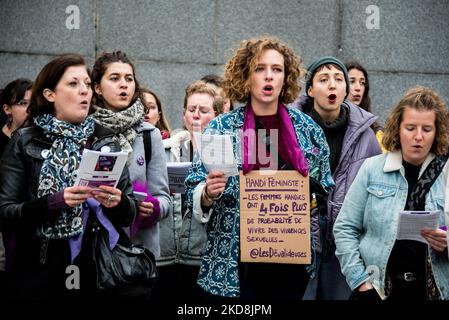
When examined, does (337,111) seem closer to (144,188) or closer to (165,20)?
(144,188)

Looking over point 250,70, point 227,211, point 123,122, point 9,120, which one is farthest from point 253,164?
point 9,120

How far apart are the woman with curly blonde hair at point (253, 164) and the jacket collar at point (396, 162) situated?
0.36 meters

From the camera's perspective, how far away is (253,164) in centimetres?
552

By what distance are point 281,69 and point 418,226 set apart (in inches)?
49.5

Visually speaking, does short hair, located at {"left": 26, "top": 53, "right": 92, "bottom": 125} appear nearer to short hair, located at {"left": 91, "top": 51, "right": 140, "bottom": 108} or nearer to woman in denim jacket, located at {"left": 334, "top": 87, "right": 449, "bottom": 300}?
short hair, located at {"left": 91, "top": 51, "right": 140, "bottom": 108}

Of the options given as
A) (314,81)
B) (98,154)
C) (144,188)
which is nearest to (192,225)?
(144,188)

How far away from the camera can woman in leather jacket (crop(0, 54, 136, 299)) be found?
17.2ft

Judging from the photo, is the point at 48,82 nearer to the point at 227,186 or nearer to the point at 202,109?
the point at 227,186

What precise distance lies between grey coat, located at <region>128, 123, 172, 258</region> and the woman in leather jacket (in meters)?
0.37

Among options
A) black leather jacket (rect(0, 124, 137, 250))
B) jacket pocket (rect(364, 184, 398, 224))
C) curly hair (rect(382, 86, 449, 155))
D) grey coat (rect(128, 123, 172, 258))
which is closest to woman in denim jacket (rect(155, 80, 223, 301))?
grey coat (rect(128, 123, 172, 258))

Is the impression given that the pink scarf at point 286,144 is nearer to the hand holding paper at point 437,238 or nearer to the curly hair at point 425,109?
the curly hair at point 425,109

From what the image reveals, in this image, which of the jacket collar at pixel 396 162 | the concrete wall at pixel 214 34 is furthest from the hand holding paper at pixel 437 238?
the concrete wall at pixel 214 34

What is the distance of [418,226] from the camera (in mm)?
5320

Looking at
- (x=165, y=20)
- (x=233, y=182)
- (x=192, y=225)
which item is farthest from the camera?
(x=165, y=20)
